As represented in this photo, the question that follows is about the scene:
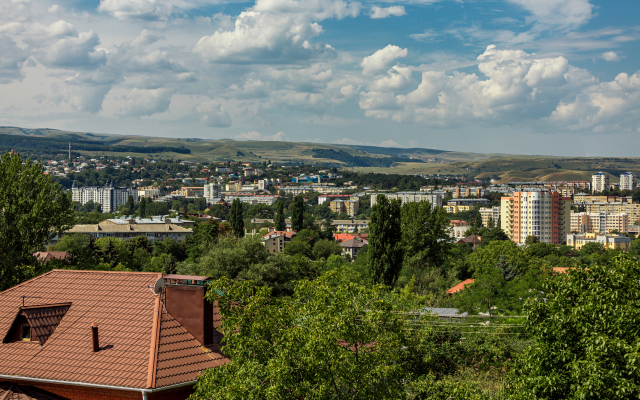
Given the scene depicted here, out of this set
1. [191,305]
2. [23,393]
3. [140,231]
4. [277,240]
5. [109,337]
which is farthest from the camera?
[140,231]

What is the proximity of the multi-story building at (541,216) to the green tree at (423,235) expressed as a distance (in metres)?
98.1

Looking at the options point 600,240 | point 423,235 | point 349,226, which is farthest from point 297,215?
point 349,226

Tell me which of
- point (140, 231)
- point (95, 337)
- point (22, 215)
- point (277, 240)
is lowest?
point (277, 240)

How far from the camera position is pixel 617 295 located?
10.3 metres

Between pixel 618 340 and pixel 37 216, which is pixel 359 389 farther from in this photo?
pixel 37 216

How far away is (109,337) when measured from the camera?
1250 centimetres

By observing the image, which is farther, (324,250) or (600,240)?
(600,240)

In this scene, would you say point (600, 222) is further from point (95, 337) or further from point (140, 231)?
point (95, 337)

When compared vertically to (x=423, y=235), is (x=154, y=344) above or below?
above

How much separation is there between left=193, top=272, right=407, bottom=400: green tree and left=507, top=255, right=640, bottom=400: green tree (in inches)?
105

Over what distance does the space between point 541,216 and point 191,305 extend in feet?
493

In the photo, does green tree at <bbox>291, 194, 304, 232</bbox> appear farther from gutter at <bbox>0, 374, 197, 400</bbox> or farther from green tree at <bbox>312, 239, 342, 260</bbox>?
gutter at <bbox>0, 374, 197, 400</bbox>

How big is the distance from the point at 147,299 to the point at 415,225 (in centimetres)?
4650

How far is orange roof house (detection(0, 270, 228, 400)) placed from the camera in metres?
11.6
